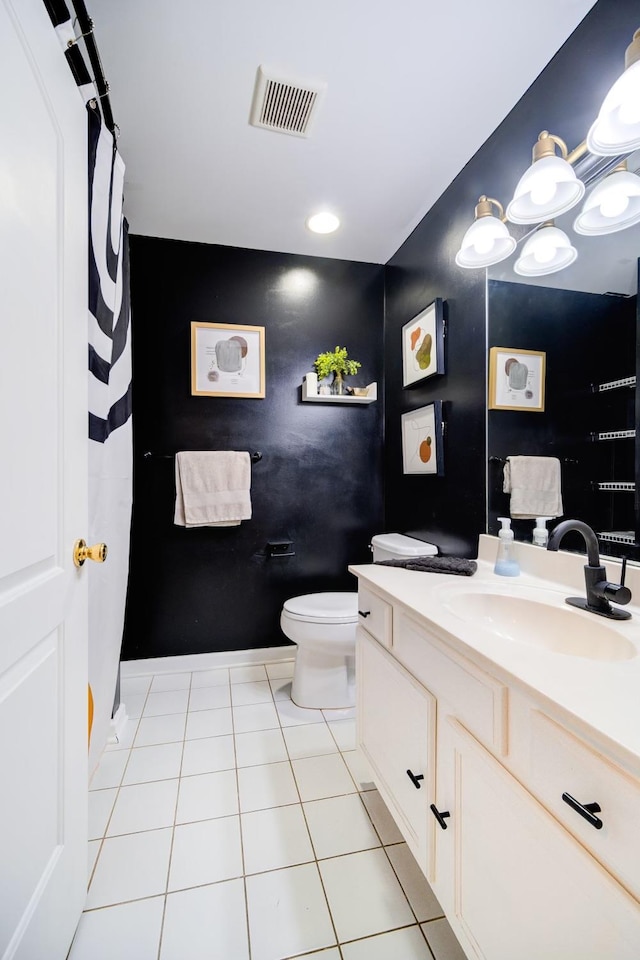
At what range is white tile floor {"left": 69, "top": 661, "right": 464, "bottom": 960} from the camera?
964mm

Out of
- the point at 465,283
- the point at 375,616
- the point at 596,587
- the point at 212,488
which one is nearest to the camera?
the point at 596,587

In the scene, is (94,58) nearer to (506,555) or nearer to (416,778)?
(506,555)

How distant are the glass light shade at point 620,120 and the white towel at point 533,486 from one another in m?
0.77

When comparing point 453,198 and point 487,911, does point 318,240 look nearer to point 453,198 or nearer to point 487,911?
point 453,198

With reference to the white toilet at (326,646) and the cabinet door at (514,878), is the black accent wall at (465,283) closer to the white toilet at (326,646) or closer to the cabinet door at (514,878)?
the white toilet at (326,646)

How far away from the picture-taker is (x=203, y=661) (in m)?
2.26

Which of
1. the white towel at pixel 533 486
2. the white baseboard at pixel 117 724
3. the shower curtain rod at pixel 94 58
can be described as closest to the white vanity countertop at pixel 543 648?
the white towel at pixel 533 486

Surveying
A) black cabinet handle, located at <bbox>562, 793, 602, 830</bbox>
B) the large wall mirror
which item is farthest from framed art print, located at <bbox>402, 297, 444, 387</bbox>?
black cabinet handle, located at <bbox>562, 793, 602, 830</bbox>

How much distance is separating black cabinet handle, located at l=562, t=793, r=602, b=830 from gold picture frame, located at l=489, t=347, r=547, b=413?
105 cm

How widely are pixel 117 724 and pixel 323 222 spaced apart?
248cm

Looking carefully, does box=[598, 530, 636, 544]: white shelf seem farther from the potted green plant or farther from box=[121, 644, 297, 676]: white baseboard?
box=[121, 644, 297, 676]: white baseboard

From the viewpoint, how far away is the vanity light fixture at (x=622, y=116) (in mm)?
886

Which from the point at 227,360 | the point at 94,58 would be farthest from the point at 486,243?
the point at 227,360

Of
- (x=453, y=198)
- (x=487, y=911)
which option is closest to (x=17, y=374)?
(x=487, y=911)
